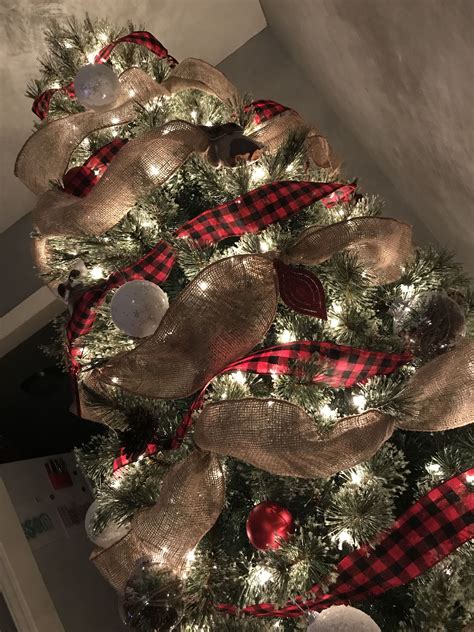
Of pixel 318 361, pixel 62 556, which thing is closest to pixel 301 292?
pixel 318 361

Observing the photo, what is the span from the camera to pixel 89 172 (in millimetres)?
1282

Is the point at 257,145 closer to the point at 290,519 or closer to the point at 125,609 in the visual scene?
the point at 290,519

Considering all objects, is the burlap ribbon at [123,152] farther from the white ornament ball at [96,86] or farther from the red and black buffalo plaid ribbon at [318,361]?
the red and black buffalo plaid ribbon at [318,361]

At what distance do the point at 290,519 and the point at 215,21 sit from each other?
1.86m

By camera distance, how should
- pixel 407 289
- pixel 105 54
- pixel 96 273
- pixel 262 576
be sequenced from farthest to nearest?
pixel 105 54
pixel 96 273
pixel 407 289
pixel 262 576

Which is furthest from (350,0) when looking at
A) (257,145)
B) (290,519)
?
(290,519)

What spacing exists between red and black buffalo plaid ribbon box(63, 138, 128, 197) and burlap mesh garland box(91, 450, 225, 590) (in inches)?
24.9

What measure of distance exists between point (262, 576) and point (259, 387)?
28 cm

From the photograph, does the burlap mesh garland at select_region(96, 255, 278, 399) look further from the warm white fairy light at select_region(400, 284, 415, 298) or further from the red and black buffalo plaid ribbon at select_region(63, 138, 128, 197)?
the red and black buffalo plaid ribbon at select_region(63, 138, 128, 197)

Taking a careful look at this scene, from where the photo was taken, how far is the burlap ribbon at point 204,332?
0.89 m

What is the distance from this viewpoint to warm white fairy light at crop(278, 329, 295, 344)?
1.02 meters

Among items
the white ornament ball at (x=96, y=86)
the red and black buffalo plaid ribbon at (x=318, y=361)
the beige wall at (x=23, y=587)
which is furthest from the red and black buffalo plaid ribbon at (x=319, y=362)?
the beige wall at (x=23, y=587)

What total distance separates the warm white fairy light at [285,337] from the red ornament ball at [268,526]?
0.26 m

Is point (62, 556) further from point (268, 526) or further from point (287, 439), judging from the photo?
point (287, 439)
